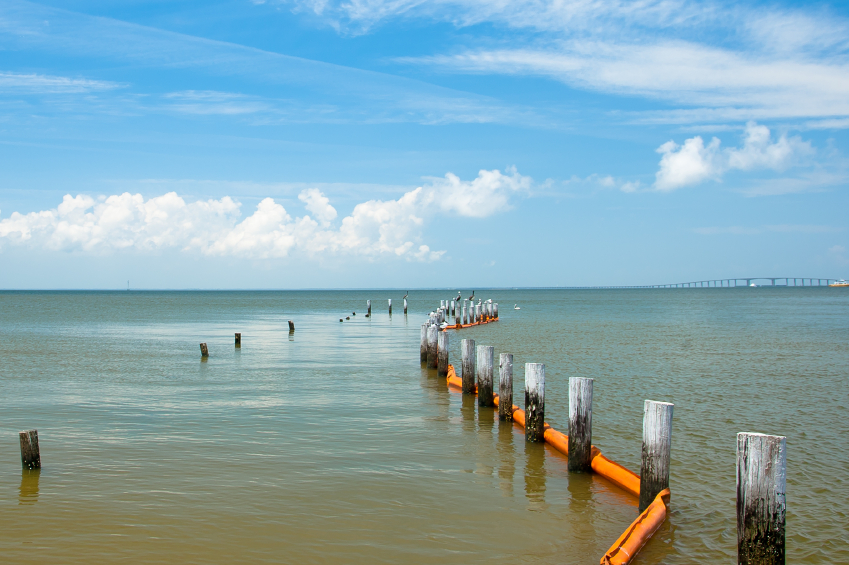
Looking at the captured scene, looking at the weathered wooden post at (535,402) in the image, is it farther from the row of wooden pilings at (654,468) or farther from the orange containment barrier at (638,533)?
the orange containment barrier at (638,533)

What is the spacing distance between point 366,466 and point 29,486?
442 centimetres

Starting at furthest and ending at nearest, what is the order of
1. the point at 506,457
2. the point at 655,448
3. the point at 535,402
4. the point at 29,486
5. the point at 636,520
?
the point at 535,402 < the point at 506,457 < the point at 29,486 < the point at 655,448 < the point at 636,520

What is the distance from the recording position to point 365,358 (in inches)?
934

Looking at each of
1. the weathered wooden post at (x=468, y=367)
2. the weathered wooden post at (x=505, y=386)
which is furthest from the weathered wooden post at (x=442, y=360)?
the weathered wooden post at (x=505, y=386)

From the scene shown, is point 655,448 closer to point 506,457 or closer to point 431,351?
point 506,457

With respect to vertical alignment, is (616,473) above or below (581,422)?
below

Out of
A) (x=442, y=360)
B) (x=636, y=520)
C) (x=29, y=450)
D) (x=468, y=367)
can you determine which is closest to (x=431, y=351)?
(x=442, y=360)

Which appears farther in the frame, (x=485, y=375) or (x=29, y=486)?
(x=485, y=375)

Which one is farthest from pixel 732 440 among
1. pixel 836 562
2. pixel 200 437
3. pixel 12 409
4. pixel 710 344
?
pixel 710 344

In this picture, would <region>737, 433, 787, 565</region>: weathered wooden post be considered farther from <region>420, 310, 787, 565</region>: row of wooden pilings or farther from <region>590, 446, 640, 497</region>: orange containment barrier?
<region>590, 446, 640, 497</region>: orange containment barrier

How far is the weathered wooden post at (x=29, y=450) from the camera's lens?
9.15 meters

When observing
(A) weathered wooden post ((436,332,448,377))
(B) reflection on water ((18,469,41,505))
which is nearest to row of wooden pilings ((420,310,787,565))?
(A) weathered wooden post ((436,332,448,377))

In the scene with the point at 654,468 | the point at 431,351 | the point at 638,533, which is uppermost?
the point at 431,351

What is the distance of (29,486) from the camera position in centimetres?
873
